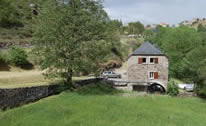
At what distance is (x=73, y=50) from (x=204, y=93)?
60.2 feet

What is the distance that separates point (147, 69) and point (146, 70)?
22cm

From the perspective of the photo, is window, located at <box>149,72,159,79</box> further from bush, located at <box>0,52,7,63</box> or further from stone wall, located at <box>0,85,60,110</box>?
bush, located at <box>0,52,7,63</box>

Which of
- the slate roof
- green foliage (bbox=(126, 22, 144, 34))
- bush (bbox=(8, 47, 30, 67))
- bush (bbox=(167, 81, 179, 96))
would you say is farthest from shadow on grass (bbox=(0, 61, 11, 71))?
green foliage (bbox=(126, 22, 144, 34))

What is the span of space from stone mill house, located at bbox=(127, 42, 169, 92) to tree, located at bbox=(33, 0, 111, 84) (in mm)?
9770

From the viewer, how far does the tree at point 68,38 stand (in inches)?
687

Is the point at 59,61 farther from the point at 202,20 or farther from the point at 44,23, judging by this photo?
the point at 202,20

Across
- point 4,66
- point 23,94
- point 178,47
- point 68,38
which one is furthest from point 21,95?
point 178,47

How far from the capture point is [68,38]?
17.7 metres

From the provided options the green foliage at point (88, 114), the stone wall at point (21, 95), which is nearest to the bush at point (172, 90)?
the green foliage at point (88, 114)

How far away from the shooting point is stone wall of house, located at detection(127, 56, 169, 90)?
2670 centimetres

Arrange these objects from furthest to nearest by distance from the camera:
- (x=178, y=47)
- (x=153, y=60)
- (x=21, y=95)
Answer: (x=178, y=47) → (x=153, y=60) → (x=21, y=95)

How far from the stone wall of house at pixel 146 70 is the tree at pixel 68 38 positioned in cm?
976

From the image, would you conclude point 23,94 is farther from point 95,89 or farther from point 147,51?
point 147,51

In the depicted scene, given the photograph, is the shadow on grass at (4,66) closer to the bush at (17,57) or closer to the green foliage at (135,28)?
the bush at (17,57)
